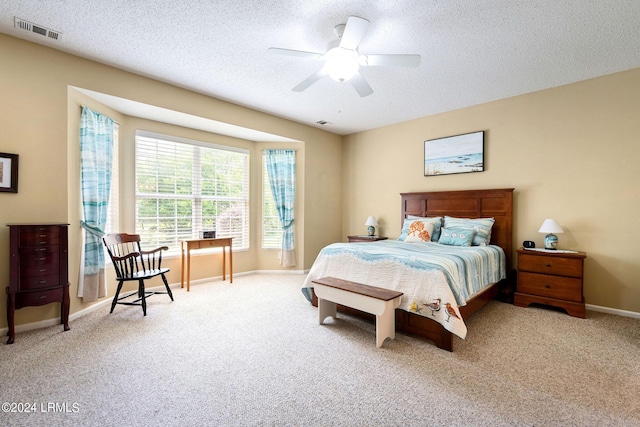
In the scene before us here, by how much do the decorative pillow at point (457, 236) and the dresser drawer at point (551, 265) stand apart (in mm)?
611

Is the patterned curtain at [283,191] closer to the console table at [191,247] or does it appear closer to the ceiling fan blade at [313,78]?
the console table at [191,247]

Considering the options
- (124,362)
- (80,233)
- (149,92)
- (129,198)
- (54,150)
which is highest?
(149,92)

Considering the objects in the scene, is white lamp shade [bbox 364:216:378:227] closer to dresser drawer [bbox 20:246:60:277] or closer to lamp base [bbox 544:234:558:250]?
lamp base [bbox 544:234:558:250]

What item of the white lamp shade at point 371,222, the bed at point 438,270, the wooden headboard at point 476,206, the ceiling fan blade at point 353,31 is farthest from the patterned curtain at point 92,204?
the wooden headboard at point 476,206

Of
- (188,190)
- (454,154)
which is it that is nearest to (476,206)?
(454,154)

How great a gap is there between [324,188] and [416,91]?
2.58 m

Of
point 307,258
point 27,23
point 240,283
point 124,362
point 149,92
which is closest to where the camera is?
point 124,362

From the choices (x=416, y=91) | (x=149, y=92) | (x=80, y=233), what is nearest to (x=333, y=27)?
(x=416, y=91)

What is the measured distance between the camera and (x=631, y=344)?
2.48 meters

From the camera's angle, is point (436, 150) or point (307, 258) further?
point (307, 258)

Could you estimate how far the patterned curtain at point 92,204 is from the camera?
310 centimetres

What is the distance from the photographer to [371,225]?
5.29 meters

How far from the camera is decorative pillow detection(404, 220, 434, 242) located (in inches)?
163

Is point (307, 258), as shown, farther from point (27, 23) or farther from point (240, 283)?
point (27, 23)
